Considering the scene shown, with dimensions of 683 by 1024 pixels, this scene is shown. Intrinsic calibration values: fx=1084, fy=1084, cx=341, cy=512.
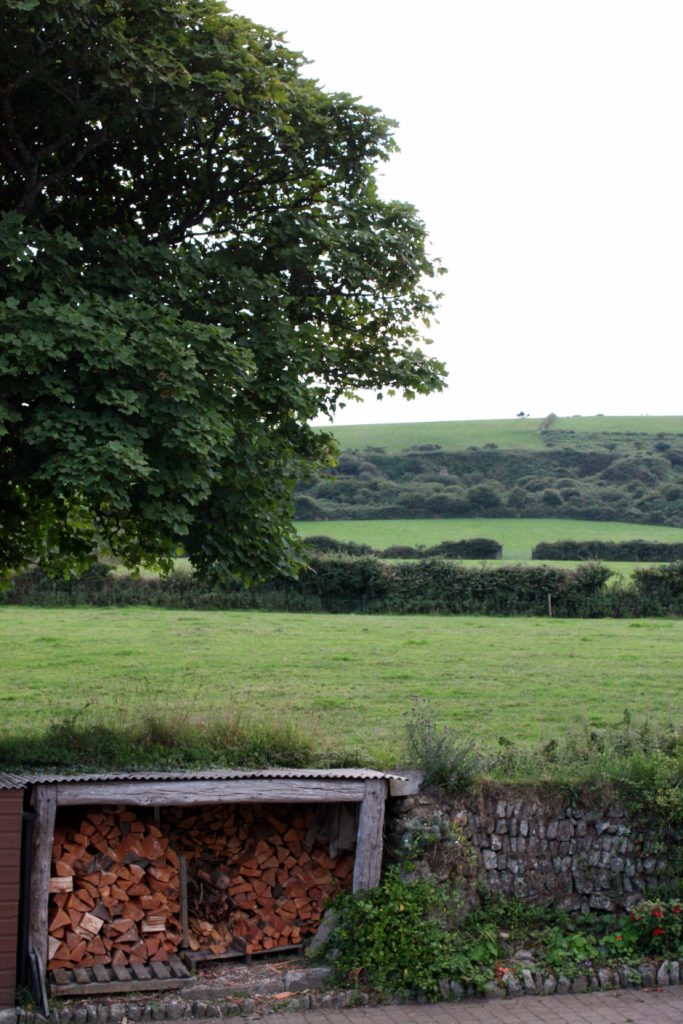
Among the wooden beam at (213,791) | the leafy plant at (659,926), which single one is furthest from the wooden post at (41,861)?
the leafy plant at (659,926)

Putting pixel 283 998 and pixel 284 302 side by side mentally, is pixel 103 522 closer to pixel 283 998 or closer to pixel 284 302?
pixel 284 302

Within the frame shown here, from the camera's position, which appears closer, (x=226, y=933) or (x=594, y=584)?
(x=226, y=933)

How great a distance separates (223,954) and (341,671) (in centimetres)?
1229

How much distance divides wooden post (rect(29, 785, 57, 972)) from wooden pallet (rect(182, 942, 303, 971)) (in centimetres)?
165

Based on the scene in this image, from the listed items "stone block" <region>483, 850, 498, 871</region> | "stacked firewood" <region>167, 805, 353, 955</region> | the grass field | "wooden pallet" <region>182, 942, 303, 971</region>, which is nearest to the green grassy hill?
the grass field

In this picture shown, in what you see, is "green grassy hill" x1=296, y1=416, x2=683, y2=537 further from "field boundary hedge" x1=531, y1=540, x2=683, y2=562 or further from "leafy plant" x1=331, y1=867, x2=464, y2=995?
"leafy plant" x1=331, y1=867, x2=464, y2=995

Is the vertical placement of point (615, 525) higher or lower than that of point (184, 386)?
lower

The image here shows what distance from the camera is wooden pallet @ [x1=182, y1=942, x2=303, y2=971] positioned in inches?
476

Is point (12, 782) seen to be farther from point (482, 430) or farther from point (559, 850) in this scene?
point (482, 430)

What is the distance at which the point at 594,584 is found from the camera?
38594mm

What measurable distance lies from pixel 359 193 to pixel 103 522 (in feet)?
20.7

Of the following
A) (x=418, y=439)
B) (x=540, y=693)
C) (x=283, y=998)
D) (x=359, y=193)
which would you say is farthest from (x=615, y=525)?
(x=283, y=998)

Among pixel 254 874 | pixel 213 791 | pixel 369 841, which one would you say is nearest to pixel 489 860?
pixel 369 841

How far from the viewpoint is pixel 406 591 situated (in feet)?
130
